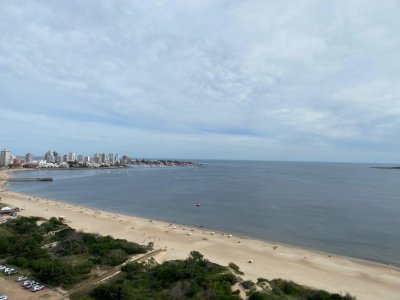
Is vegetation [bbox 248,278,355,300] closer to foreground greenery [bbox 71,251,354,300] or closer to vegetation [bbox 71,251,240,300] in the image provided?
foreground greenery [bbox 71,251,354,300]

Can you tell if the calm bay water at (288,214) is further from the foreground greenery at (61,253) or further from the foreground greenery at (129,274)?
the foreground greenery at (61,253)

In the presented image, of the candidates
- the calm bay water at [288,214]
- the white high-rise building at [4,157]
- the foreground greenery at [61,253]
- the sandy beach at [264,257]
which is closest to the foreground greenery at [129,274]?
the foreground greenery at [61,253]

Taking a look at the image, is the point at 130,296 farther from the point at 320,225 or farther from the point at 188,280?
the point at 320,225

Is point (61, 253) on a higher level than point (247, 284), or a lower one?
higher

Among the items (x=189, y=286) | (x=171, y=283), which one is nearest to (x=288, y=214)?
(x=171, y=283)

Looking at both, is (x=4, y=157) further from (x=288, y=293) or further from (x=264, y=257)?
(x=288, y=293)
